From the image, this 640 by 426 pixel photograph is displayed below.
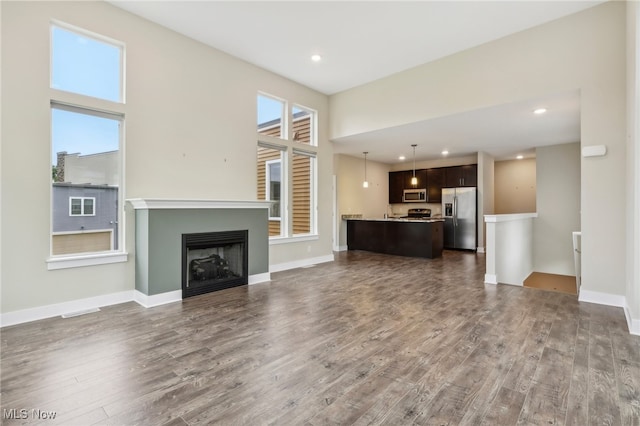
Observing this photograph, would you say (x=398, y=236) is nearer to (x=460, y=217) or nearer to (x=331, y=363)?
(x=460, y=217)

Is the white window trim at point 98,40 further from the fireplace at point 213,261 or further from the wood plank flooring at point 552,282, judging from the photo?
the wood plank flooring at point 552,282

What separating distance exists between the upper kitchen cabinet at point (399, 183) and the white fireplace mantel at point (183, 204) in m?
6.76

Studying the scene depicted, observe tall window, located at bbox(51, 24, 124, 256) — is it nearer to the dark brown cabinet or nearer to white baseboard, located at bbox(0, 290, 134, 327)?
white baseboard, located at bbox(0, 290, 134, 327)

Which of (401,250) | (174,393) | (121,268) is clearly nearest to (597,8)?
(401,250)

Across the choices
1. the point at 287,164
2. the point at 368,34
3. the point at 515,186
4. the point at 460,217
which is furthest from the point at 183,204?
the point at 515,186

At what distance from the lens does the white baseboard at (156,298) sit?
3742 millimetres

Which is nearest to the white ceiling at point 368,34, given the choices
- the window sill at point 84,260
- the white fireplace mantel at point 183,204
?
the white fireplace mantel at point 183,204

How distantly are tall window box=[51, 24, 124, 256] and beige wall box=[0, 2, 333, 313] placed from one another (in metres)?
0.11

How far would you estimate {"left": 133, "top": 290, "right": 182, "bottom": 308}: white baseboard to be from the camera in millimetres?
3742

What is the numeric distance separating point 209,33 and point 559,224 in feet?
27.1

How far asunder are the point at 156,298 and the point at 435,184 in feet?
27.7

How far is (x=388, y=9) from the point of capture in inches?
151

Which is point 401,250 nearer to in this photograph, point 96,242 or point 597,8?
point 597,8

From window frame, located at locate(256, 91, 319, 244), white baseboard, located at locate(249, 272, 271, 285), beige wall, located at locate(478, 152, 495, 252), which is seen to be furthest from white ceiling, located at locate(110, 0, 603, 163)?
white baseboard, located at locate(249, 272, 271, 285)
